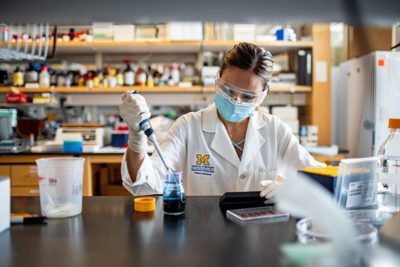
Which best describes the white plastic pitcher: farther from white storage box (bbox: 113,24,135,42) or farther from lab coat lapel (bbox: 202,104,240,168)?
white storage box (bbox: 113,24,135,42)

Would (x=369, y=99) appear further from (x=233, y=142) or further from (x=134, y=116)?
(x=134, y=116)

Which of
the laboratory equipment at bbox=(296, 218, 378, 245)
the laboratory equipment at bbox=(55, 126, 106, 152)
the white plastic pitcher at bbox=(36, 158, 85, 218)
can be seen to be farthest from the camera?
the laboratory equipment at bbox=(55, 126, 106, 152)

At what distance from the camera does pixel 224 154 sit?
154 centimetres

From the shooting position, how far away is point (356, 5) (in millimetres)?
431

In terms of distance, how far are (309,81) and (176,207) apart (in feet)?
8.67

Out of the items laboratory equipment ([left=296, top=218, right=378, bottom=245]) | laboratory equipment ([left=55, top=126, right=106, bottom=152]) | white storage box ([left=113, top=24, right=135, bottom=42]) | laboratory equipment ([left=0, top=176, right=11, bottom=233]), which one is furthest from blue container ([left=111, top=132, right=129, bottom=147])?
laboratory equipment ([left=296, top=218, right=378, bottom=245])

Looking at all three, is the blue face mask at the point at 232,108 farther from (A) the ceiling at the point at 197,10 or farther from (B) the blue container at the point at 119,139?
(B) the blue container at the point at 119,139

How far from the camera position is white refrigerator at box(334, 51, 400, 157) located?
271 cm

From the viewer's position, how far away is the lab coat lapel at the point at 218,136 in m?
1.53

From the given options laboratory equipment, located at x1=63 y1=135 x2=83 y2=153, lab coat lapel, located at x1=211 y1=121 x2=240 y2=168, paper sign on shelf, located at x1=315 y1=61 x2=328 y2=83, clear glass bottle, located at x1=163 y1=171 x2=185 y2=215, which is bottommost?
laboratory equipment, located at x1=63 y1=135 x2=83 y2=153

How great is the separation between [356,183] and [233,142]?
70cm

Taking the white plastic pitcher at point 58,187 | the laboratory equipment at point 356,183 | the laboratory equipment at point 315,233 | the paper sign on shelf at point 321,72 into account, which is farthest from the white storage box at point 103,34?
the laboratory equipment at point 315,233

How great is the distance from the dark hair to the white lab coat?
0.79ft

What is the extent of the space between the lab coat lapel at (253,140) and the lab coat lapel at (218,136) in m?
0.04
